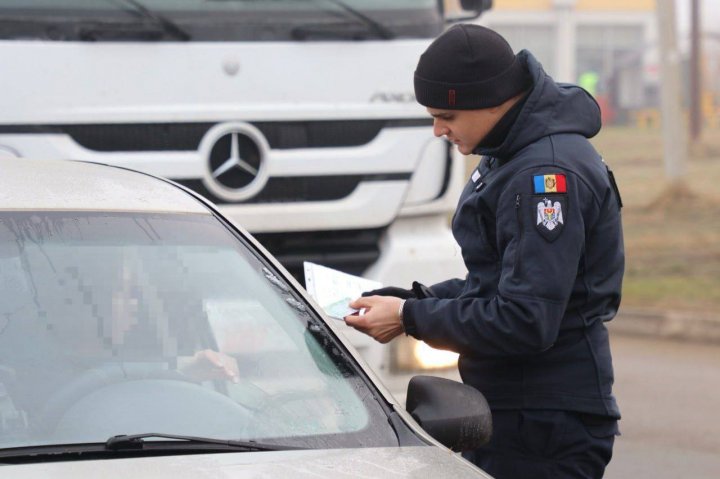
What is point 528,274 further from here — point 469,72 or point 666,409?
point 666,409

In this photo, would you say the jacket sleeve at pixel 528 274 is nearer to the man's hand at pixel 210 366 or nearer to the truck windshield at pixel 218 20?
the man's hand at pixel 210 366

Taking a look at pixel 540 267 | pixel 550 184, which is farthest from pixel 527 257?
pixel 550 184

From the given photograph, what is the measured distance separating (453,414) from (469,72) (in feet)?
2.84

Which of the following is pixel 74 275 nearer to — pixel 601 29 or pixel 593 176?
pixel 593 176

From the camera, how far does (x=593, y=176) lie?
329 centimetres

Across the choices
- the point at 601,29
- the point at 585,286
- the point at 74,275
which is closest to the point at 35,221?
the point at 74,275

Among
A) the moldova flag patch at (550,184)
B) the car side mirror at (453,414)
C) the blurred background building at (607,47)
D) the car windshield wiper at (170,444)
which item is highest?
the blurred background building at (607,47)

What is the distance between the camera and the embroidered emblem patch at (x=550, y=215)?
3182 millimetres

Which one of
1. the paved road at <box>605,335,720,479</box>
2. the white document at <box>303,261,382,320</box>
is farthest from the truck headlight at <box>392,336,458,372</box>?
the white document at <box>303,261,382,320</box>

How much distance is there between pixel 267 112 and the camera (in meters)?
5.66

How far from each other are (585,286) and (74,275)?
127 cm

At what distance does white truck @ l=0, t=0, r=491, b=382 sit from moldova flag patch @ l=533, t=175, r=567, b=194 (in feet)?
7.81

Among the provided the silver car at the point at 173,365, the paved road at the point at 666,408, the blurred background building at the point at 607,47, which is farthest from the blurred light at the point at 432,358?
the blurred background building at the point at 607,47

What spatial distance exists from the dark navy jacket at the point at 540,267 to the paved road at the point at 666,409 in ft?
9.75
